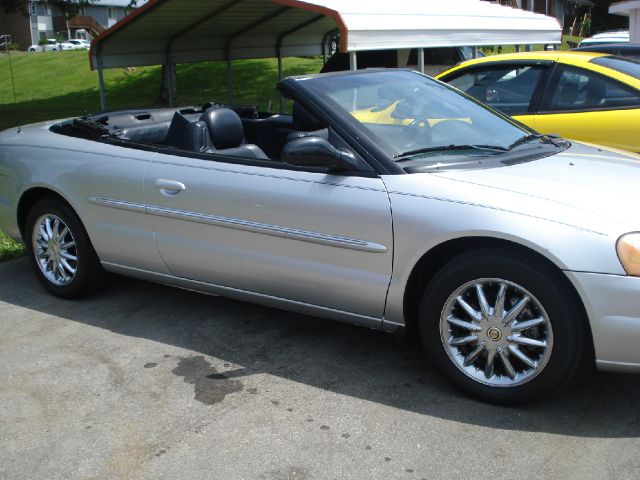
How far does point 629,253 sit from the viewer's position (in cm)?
315

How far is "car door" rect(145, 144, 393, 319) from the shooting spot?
3766 mm

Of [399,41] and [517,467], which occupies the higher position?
[399,41]

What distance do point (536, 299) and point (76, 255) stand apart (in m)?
3.13

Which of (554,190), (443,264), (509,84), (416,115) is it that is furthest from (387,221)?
(509,84)

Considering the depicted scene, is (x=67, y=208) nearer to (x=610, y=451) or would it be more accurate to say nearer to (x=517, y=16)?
(x=610, y=451)

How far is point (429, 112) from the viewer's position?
441 cm

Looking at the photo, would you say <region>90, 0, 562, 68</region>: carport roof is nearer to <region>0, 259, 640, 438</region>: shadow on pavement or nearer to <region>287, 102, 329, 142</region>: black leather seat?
<region>287, 102, 329, 142</region>: black leather seat

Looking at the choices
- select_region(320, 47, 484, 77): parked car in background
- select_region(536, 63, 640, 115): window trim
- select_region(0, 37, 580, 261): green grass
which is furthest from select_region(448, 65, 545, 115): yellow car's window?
select_region(0, 37, 580, 261): green grass

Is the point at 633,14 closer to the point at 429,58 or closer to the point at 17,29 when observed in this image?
the point at 429,58

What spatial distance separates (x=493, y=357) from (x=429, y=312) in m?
0.36

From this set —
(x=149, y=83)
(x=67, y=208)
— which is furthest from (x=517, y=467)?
(x=149, y=83)

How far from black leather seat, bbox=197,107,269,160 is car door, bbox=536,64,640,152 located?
268 cm

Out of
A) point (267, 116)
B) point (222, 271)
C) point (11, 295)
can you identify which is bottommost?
point (11, 295)

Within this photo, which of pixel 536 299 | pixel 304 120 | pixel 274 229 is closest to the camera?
pixel 536 299
